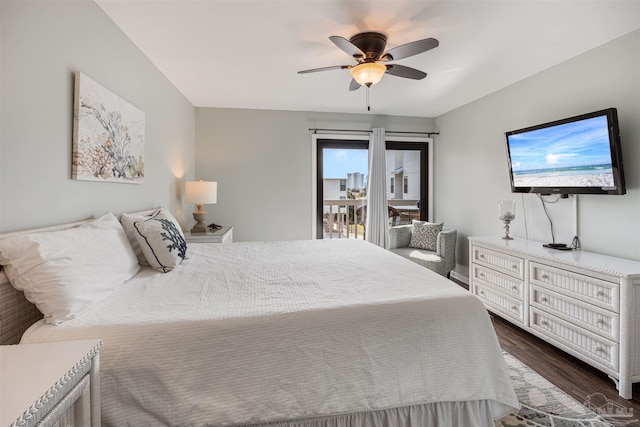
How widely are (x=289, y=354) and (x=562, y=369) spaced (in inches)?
85.8

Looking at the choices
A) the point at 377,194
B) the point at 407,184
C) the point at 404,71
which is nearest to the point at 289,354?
the point at 404,71

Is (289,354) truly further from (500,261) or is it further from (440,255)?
(440,255)

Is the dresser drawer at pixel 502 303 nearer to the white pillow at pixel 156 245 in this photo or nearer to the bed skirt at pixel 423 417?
the bed skirt at pixel 423 417

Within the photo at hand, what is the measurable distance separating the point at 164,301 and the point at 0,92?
1141 mm

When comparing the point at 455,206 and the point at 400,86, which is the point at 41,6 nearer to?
the point at 400,86

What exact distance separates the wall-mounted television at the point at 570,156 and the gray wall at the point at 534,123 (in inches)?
6.5

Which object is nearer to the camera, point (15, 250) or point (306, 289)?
point (15, 250)

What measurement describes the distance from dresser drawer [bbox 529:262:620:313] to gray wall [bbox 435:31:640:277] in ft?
1.81

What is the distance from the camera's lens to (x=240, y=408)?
119 centimetres

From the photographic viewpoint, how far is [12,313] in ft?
4.25

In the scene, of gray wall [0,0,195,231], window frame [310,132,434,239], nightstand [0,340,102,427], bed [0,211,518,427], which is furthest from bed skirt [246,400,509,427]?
window frame [310,132,434,239]

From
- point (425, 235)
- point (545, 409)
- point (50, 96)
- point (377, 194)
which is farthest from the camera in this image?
point (377, 194)

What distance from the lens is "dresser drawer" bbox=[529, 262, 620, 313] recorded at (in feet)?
6.63

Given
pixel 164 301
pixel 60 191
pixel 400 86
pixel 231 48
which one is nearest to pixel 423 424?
pixel 164 301
